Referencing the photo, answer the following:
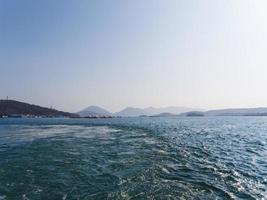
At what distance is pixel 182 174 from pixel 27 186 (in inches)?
367

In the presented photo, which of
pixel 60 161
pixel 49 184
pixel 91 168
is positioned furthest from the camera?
pixel 60 161

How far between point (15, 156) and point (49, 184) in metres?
10.1

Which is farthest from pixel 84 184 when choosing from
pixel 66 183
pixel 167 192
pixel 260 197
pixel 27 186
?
pixel 260 197

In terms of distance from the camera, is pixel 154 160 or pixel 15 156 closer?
pixel 154 160

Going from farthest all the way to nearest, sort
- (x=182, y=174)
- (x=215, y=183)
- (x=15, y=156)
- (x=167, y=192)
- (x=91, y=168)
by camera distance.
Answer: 1. (x=15, y=156)
2. (x=91, y=168)
3. (x=182, y=174)
4. (x=215, y=183)
5. (x=167, y=192)

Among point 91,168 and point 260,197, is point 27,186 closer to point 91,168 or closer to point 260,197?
point 91,168

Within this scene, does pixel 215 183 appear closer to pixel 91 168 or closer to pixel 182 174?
pixel 182 174

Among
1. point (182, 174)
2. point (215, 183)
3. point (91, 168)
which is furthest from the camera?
point (91, 168)

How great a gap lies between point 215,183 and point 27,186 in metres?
10.4

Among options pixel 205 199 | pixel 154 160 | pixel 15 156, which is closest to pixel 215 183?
pixel 205 199

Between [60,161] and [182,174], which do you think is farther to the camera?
[60,161]

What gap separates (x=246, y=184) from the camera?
15828 mm

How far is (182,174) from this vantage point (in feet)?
57.0

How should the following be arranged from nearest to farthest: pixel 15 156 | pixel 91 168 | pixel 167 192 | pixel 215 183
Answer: pixel 167 192, pixel 215 183, pixel 91 168, pixel 15 156
